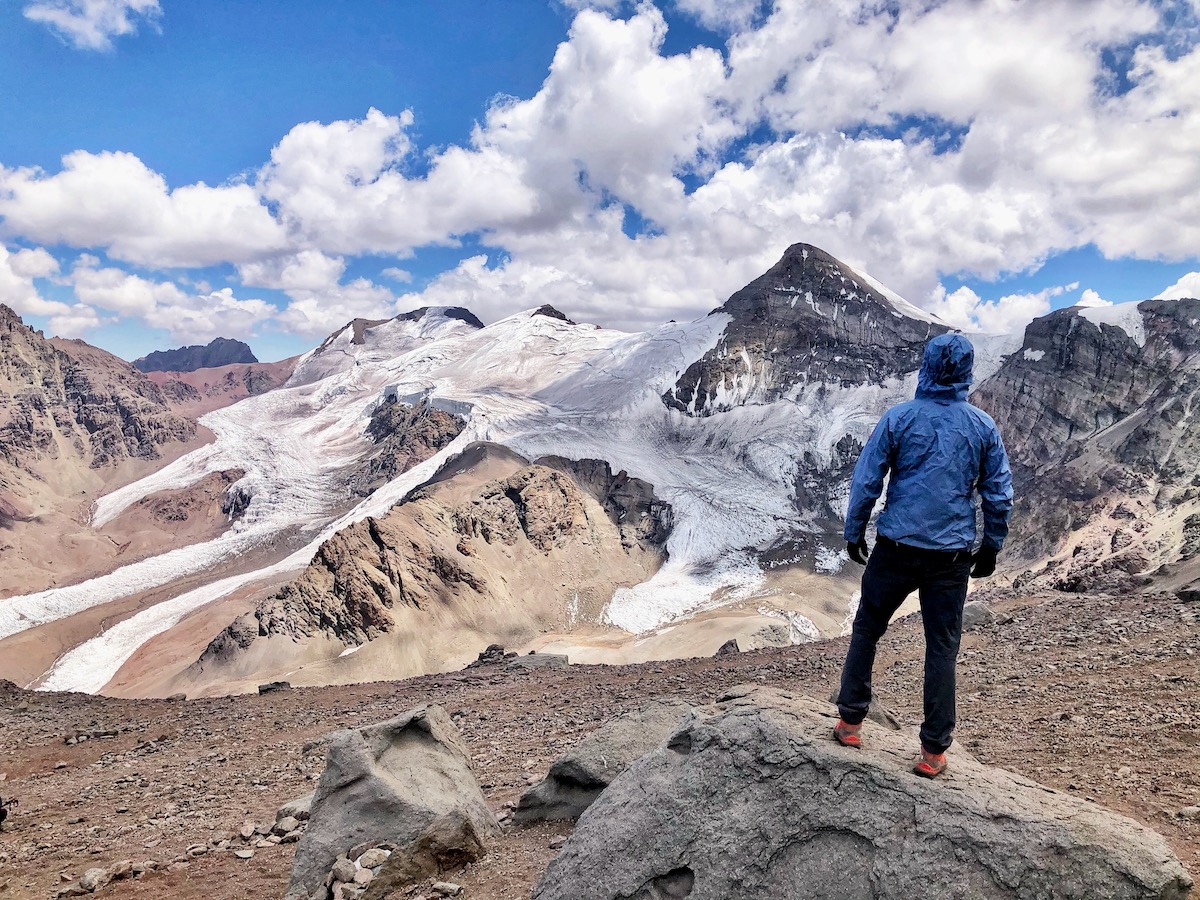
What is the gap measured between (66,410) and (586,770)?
578 ft

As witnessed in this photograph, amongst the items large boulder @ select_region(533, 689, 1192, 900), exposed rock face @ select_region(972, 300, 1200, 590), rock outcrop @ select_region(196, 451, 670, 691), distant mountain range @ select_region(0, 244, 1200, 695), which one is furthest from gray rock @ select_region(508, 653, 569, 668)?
rock outcrop @ select_region(196, 451, 670, 691)

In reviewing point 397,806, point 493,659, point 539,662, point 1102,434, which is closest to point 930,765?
point 397,806

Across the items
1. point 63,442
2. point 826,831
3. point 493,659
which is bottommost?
point 493,659

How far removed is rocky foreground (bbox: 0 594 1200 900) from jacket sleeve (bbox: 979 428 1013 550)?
1852 mm

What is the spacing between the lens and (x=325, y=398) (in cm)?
16550

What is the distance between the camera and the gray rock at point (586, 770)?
7035 mm

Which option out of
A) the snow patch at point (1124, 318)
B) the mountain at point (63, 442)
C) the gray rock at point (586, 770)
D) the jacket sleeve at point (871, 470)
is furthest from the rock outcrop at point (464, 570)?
the mountain at point (63, 442)

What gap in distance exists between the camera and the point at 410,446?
362 ft

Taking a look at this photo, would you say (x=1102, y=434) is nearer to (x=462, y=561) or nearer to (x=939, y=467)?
(x=462, y=561)

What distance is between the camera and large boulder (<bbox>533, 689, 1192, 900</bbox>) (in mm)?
3762

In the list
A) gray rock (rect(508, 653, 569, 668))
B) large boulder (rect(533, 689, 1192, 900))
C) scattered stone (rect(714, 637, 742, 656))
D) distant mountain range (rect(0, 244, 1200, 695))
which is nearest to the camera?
large boulder (rect(533, 689, 1192, 900))

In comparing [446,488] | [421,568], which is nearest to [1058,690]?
[421,568]

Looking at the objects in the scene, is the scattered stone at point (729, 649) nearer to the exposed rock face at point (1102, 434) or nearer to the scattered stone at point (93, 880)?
the exposed rock face at point (1102, 434)

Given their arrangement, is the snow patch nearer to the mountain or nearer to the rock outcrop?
the rock outcrop
